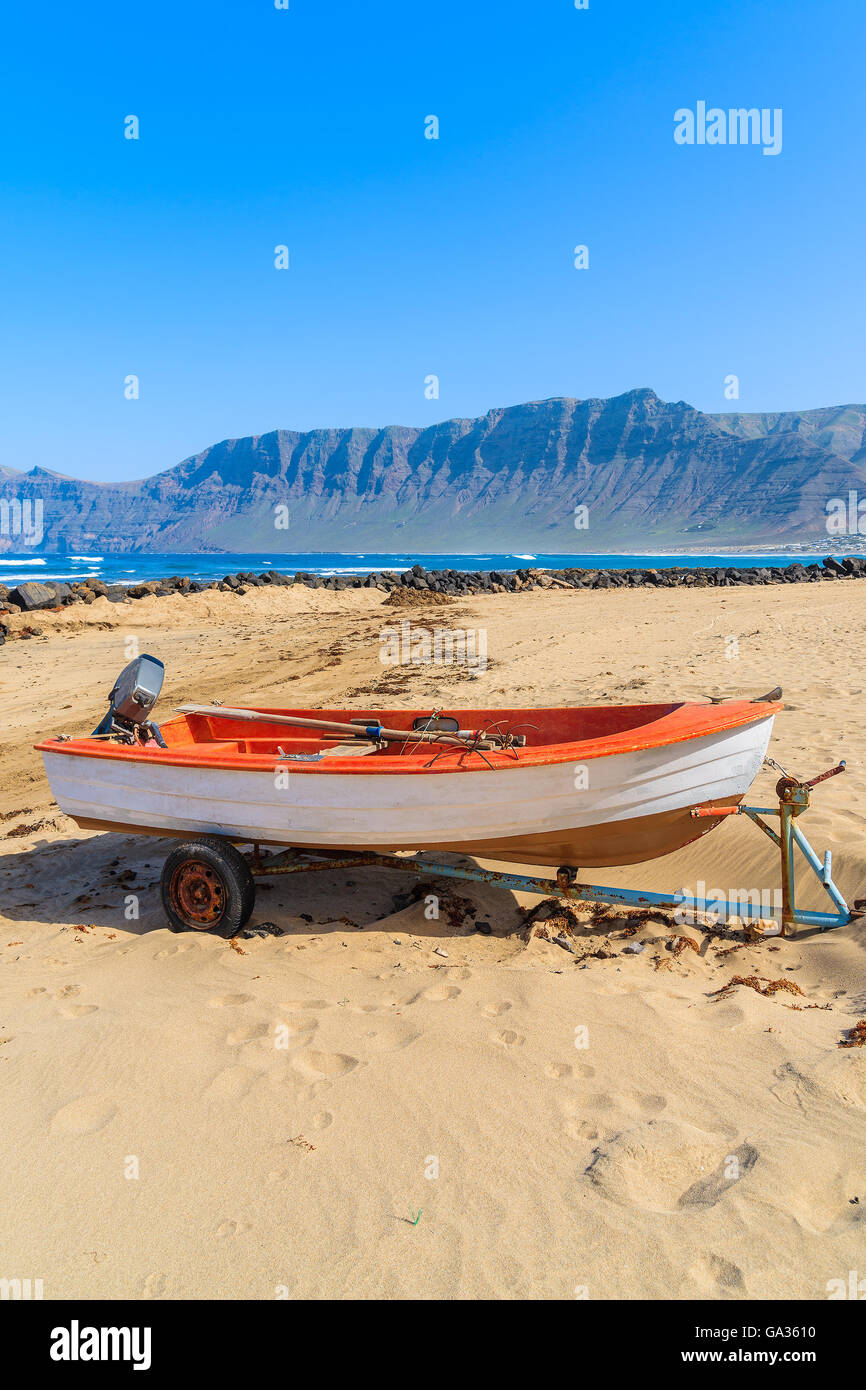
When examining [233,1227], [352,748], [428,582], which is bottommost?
[233,1227]

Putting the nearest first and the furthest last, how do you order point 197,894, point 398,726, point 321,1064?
point 321,1064 < point 197,894 < point 398,726

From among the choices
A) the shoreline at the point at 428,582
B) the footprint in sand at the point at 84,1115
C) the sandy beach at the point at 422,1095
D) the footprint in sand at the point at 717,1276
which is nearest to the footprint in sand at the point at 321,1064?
the sandy beach at the point at 422,1095

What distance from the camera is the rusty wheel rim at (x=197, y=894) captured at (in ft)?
17.6

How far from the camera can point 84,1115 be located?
3.44 metres

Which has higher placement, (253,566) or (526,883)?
(253,566)

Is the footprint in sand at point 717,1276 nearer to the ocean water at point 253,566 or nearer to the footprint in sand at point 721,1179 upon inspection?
the footprint in sand at point 721,1179

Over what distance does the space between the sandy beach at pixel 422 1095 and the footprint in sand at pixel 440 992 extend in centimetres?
3

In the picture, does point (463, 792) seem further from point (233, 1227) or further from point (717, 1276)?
point (717, 1276)

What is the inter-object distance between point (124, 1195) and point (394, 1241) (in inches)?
42.2

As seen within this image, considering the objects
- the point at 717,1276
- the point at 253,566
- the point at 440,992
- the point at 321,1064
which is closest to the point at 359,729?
the point at 440,992

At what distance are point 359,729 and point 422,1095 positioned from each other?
3.27 m

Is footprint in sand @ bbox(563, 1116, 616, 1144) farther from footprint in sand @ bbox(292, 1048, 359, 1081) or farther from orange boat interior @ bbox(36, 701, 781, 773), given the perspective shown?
orange boat interior @ bbox(36, 701, 781, 773)

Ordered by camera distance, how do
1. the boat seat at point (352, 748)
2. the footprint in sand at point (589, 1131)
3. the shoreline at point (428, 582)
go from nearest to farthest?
A: the footprint in sand at point (589, 1131) → the boat seat at point (352, 748) → the shoreline at point (428, 582)

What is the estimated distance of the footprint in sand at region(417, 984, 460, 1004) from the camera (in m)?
4.35
